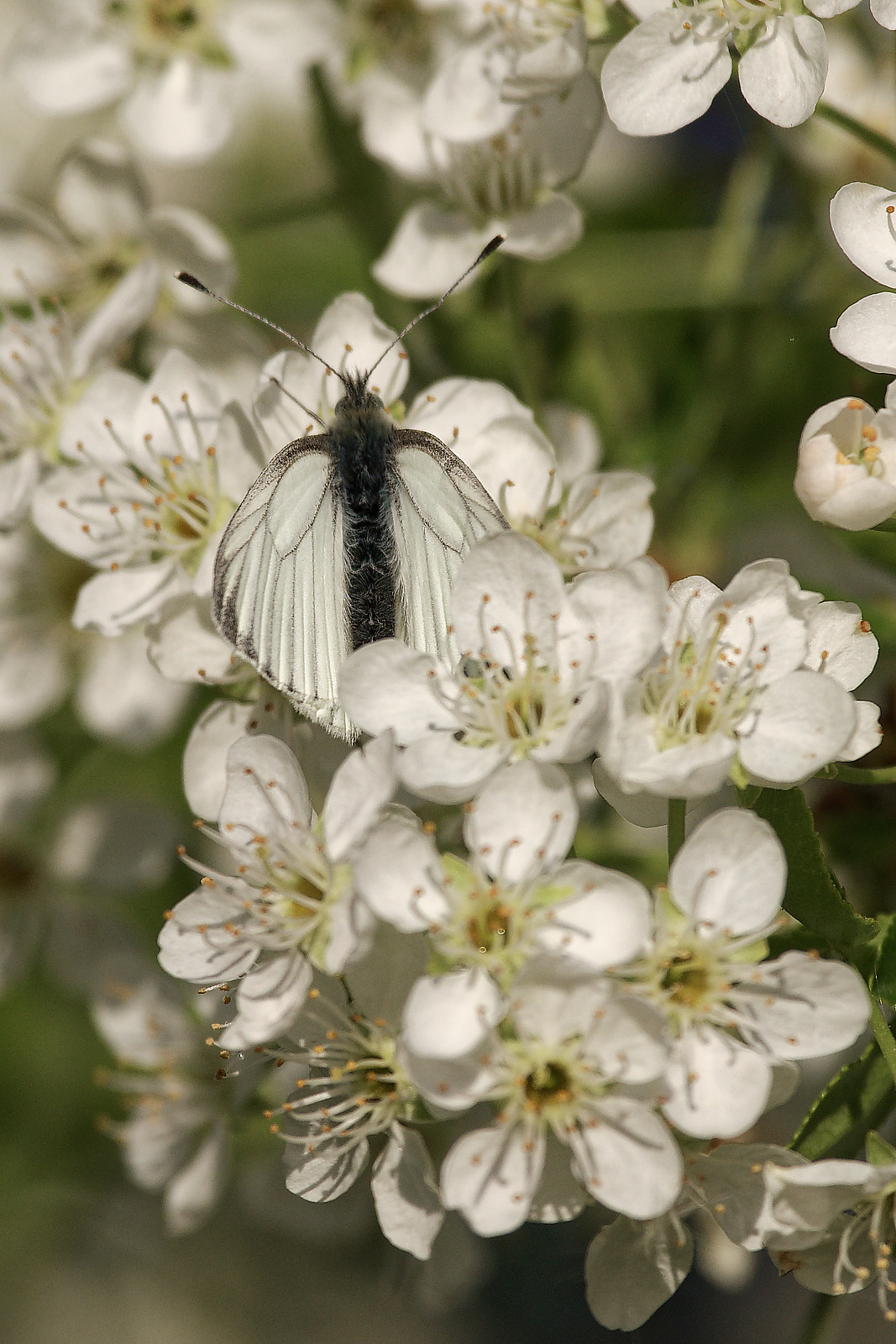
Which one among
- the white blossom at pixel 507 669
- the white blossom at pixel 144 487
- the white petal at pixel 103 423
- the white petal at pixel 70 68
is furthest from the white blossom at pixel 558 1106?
the white petal at pixel 70 68

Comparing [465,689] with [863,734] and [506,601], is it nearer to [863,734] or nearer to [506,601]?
[506,601]

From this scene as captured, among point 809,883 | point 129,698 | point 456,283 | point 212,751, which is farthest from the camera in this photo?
point 129,698

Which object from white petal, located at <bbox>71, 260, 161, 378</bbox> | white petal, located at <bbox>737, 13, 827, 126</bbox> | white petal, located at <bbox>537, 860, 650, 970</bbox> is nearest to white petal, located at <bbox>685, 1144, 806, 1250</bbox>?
white petal, located at <bbox>537, 860, 650, 970</bbox>

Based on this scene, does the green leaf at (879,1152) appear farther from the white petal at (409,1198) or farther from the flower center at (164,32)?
the flower center at (164,32)

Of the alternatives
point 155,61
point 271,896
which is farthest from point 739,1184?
point 155,61

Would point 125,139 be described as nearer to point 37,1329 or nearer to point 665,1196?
point 665,1196

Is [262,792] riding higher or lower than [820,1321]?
higher
